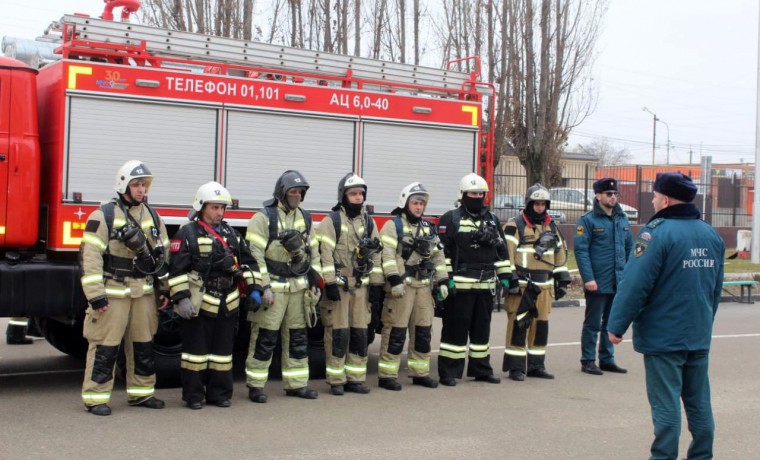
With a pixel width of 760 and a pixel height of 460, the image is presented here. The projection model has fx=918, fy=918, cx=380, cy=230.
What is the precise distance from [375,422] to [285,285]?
1461mm

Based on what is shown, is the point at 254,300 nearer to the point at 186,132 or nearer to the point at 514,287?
the point at 186,132

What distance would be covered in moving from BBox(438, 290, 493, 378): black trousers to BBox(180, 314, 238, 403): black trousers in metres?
2.19

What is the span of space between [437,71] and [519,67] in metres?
10.8

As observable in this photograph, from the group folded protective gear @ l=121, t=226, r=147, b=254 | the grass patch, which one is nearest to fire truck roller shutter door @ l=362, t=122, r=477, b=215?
folded protective gear @ l=121, t=226, r=147, b=254

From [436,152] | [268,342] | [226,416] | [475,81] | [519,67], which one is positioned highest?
[519,67]

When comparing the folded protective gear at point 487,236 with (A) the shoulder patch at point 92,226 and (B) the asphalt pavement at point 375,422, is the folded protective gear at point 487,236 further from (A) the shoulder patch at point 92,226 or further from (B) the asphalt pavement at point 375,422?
(A) the shoulder patch at point 92,226

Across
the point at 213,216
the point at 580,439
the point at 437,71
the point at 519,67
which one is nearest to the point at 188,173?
the point at 213,216

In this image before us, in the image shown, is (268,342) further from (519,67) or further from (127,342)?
(519,67)

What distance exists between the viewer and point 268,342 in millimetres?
7656

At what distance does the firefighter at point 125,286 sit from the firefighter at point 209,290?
0.19 meters

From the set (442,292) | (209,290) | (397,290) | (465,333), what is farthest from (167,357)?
(465,333)

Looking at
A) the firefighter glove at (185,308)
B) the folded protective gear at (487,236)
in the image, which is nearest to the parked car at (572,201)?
the folded protective gear at (487,236)

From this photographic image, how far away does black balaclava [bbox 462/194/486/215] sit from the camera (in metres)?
8.70

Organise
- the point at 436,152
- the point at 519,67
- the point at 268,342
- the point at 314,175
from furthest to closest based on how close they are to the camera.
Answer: the point at 519,67, the point at 436,152, the point at 314,175, the point at 268,342
